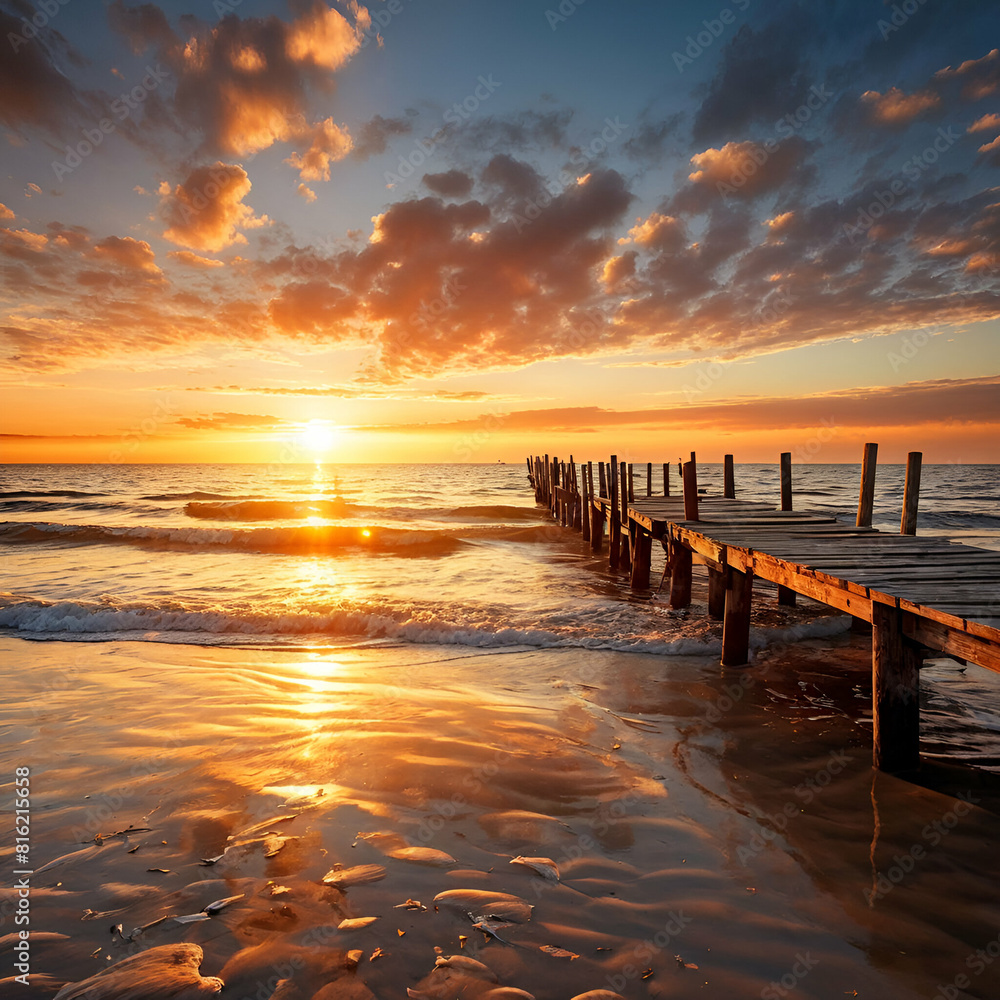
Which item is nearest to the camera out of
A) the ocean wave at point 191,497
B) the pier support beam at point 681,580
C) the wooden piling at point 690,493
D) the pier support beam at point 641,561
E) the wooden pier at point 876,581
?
the wooden pier at point 876,581

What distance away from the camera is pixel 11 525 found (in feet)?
75.8

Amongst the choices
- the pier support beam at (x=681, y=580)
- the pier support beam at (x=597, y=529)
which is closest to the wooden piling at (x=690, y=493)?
the pier support beam at (x=681, y=580)

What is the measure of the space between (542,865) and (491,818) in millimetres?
623

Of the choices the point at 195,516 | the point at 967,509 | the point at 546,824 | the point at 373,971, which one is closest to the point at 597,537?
the point at 546,824

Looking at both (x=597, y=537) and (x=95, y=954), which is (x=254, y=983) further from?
(x=597, y=537)

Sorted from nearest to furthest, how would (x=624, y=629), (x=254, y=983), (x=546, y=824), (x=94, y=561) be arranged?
(x=254, y=983)
(x=546, y=824)
(x=624, y=629)
(x=94, y=561)

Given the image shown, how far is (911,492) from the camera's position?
28.2 feet

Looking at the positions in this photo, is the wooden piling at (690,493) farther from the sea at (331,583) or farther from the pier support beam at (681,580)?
the sea at (331,583)

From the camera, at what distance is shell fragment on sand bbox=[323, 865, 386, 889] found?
3.04m

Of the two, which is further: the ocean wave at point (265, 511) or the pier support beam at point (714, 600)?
the ocean wave at point (265, 511)

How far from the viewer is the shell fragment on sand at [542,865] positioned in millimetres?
3170

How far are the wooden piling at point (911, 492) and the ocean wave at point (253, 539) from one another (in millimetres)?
14189

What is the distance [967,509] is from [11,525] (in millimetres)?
48752

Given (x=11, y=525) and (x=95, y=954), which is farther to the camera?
(x=11, y=525)
